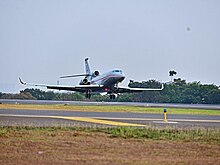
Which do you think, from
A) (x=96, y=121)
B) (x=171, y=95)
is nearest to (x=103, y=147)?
(x=96, y=121)

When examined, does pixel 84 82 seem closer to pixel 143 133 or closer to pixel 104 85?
pixel 104 85

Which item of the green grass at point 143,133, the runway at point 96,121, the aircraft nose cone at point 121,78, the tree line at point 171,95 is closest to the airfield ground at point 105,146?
the green grass at point 143,133

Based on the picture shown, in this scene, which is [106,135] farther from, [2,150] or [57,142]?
[2,150]

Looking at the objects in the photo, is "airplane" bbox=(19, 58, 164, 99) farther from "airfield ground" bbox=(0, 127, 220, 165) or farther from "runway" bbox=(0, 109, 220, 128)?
"airfield ground" bbox=(0, 127, 220, 165)

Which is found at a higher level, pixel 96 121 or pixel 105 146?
pixel 96 121

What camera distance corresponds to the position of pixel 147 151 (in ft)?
57.2

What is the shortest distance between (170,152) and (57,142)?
13.4 ft

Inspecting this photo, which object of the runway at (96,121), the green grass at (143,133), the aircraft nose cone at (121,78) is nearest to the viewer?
the green grass at (143,133)

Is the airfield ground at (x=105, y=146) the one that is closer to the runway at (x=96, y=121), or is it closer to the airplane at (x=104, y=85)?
the runway at (x=96, y=121)

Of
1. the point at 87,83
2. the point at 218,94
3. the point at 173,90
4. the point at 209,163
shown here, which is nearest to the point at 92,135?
the point at 209,163

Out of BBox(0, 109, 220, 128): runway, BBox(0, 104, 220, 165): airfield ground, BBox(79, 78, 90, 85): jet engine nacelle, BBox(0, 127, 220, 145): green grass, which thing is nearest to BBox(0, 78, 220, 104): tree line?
BBox(79, 78, 90, 85): jet engine nacelle

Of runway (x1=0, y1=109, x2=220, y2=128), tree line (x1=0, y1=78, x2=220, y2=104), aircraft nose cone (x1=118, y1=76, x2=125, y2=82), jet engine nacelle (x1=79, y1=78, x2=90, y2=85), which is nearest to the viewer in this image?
runway (x1=0, y1=109, x2=220, y2=128)

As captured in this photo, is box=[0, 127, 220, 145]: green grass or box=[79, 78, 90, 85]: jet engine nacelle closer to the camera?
box=[0, 127, 220, 145]: green grass

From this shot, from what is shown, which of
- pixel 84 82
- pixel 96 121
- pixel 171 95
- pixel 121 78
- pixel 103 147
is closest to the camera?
pixel 103 147
